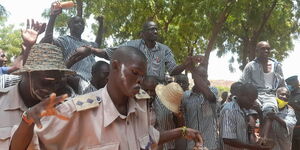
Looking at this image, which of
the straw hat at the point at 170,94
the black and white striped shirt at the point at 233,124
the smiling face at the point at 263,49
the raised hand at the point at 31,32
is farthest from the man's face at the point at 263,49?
the raised hand at the point at 31,32

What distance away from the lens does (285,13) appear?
1456cm

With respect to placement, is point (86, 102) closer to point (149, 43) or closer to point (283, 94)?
point (149, 43)

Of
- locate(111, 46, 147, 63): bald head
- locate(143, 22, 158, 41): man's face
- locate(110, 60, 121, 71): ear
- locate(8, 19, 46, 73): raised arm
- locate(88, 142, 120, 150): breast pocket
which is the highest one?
locate(143, 22, 158, 41): man's face

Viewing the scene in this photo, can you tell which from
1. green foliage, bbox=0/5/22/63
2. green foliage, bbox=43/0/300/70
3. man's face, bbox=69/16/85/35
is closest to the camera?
man's face, bbox=69/16/85/35

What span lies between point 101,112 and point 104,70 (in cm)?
183

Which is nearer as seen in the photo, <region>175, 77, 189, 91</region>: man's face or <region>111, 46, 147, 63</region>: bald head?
<region>111, 46, 147, 63</region>: bald head

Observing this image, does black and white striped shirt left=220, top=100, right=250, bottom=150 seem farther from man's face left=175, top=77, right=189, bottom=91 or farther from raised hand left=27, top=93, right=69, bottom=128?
raised hand left=27, top=93, right=69, bottom=128

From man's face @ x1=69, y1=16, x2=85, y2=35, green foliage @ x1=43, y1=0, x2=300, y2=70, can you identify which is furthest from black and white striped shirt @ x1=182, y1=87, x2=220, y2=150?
green foliage @ x1=43, y1=0, x2=300, y2=70

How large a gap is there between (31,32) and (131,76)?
67.0 inches

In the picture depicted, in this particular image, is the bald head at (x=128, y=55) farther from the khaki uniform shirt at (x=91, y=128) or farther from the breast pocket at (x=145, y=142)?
the breast pocket at (x=145, y=142)

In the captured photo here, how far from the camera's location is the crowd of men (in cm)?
239

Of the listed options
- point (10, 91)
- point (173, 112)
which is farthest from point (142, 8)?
point (10, 91)

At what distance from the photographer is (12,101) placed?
2.80 m

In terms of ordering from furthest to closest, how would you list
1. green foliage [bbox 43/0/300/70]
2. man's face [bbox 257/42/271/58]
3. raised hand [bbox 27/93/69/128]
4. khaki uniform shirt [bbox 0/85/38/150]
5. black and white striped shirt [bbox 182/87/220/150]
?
1. green foliage [bbox 43/0/300/70]
2. man's face [bbox 257/42/271/58]
3. black and white striped shirt [bbox 182/87/220/150]
4. khaki uniform shirt [bbox 0/85/38/150]
5. raised hand [bbox 27/93/69/128]
